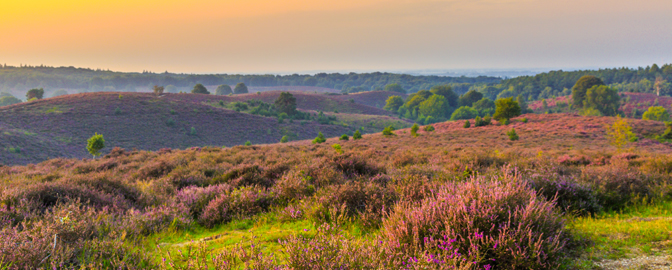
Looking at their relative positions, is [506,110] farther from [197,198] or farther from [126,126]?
[126,126]

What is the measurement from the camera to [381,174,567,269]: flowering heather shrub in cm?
288

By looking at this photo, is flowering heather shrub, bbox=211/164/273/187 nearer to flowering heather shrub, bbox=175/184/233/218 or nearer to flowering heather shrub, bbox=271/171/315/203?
flowering heather shrub, bbox=175/184/233/218

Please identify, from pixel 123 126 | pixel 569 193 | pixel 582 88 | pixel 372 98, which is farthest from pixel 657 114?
pixel 123 126

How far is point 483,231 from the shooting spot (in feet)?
10.4

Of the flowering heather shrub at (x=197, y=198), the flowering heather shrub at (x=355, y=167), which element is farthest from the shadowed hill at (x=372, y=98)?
the flowering heather shrub at (x=197, y=198)

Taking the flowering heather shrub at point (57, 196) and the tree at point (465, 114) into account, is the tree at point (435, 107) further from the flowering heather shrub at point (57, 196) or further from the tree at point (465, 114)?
the flowering heather shrub at point (57, 196)

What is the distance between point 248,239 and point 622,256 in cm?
471

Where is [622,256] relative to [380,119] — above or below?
above

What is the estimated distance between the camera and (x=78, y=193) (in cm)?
595

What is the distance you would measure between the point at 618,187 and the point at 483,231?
5416mm

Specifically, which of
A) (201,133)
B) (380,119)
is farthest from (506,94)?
(201,133)

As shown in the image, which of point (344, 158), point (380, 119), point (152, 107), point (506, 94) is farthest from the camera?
point (506, 94)

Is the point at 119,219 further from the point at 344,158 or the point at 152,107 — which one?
the point at 152,107

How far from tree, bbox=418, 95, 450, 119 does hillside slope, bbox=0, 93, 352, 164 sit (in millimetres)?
56273
